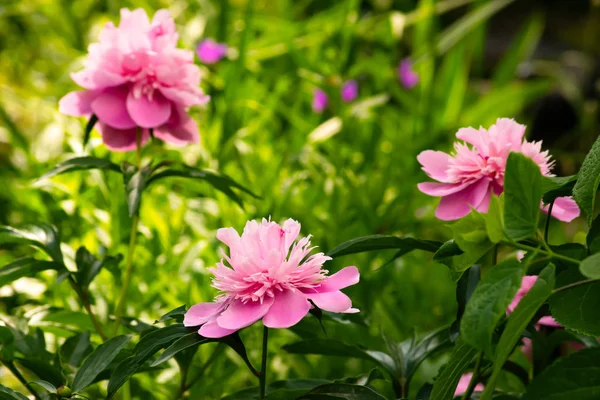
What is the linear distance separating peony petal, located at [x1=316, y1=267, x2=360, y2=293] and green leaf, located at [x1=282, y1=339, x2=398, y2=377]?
0.36ft

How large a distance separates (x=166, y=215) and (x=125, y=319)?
0.50 m

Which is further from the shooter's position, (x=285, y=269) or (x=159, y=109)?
(x=159, y=109)

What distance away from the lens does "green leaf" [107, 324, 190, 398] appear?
1.41 feet

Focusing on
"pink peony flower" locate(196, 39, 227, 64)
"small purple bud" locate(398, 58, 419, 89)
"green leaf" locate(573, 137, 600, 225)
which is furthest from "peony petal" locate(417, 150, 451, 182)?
"small purple bud" locate(398, 58, 419, 89)

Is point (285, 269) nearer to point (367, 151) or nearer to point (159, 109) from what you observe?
point (159, 109)

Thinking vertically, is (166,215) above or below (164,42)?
above

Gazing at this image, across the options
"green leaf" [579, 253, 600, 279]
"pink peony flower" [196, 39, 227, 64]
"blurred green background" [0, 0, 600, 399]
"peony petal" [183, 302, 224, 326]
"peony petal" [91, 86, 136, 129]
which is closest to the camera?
"green leaf" [579, 253, 600, 279]

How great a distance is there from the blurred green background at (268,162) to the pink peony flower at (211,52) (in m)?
0.03

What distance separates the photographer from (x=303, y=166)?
1275mm

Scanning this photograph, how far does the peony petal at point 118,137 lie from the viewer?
689mm

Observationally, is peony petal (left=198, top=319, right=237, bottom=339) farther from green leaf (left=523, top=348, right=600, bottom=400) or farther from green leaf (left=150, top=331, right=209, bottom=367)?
green leaf (left=523, top=348, right=600, bottom=400)

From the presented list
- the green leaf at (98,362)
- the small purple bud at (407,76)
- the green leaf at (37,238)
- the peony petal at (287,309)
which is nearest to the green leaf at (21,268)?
the green leaf at (37,238)

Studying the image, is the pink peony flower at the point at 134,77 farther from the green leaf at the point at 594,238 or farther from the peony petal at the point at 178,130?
the green leaf at the point at 594,238

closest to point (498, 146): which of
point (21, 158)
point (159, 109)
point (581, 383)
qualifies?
point (581, 383)
